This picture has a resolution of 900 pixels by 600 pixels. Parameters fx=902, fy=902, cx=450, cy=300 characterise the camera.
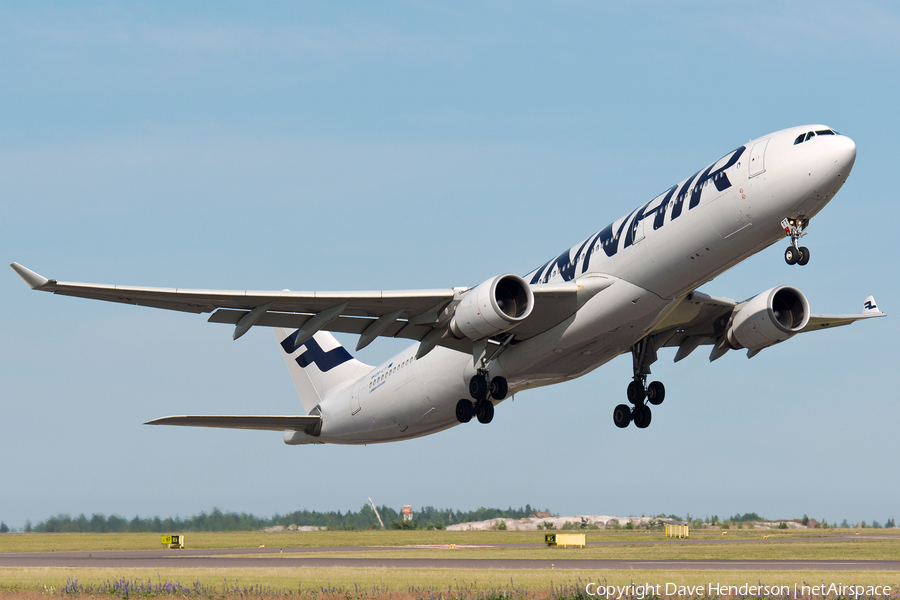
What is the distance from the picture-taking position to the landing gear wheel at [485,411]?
2922 centimetres

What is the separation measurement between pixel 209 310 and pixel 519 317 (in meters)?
9.24

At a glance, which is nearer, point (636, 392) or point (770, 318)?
point (770, 318)

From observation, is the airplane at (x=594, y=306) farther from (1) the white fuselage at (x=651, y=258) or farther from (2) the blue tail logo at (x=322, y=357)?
(2) the blue tail logo at (x=322, y=357)

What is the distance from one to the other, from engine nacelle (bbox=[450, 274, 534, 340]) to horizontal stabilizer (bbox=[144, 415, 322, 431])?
13.0m

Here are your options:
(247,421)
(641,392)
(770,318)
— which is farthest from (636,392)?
(247,421)

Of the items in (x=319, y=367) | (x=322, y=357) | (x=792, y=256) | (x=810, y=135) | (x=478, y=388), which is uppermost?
(x=810, y=135)

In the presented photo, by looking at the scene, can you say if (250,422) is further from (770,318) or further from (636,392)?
(770,318)

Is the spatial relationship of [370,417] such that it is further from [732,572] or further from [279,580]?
[732,572]

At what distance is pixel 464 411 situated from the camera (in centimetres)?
3020

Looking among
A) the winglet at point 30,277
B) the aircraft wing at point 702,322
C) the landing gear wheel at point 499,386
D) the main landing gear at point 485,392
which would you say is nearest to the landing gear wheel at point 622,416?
the aircraft wing at point 702,322

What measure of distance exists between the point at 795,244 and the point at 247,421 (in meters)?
23.1

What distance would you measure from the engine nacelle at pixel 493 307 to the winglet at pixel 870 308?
1544 centimetres

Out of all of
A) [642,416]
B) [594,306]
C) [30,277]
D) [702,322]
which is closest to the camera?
[30,277]

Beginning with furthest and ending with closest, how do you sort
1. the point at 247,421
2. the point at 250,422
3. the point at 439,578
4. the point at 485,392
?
the point at 250,422, the point at 247,421, the point at 485,392, the point at 439,578
